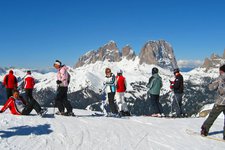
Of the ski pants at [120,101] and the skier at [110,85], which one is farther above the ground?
the skier at [110,85]

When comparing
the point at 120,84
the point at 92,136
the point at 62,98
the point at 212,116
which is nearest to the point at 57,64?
the point at 62,98

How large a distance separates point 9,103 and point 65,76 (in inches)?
132

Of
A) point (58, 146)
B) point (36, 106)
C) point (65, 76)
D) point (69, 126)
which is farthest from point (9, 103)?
point (58, 146)

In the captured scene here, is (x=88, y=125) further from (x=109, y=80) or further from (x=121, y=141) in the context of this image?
(x=109, y=80)

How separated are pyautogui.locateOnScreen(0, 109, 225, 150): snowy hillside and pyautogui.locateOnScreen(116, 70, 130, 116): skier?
430cm

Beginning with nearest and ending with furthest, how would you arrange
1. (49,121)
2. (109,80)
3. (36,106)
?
(49,121) → (36,106) → (109,80)

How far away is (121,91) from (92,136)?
7989mm

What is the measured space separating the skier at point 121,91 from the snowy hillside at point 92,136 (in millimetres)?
4301

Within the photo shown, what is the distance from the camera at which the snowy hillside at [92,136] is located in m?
10.4

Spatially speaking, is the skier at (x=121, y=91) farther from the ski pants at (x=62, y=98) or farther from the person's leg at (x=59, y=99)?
the person's leg at (x=59, y=99)

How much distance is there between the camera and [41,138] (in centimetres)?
1074

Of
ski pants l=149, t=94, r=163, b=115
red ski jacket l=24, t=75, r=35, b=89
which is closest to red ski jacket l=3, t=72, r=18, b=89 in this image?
red ski jacket l=24, t=75, r=35, b=89

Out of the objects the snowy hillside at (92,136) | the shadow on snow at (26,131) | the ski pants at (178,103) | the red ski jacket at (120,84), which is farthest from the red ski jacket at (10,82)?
the ski pants at (178,103)

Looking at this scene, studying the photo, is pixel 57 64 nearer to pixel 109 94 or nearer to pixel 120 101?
pixel 109 94
